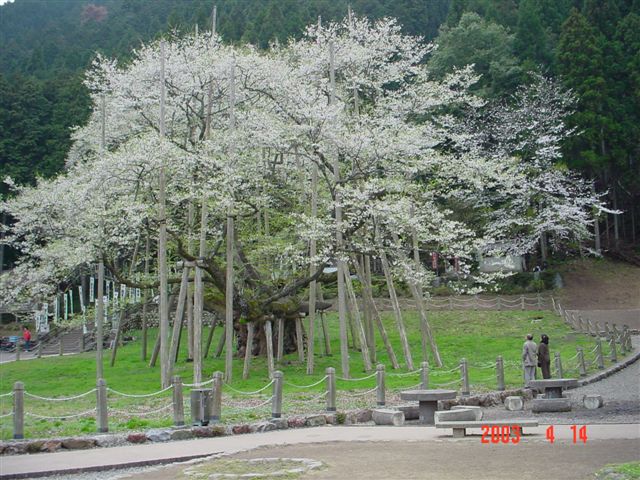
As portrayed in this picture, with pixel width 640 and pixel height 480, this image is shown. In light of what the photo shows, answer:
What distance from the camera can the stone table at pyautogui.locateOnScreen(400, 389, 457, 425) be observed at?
44.4ft

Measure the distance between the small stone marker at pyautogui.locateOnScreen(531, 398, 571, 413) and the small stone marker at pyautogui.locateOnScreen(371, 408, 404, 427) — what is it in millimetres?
2918

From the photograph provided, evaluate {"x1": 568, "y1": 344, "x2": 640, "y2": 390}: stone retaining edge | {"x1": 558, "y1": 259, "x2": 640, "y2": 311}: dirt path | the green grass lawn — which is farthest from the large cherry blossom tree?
{"x1": 558, "y1": 259, "x2": 640, "y2": 311}: dirt path

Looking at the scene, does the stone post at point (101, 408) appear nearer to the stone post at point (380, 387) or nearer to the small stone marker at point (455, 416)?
the small stone marker at point (455, 416)

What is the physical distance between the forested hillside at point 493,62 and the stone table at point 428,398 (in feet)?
83.6

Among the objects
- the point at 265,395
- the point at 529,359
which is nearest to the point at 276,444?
the point at 265,395

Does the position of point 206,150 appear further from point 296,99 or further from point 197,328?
point 197,328

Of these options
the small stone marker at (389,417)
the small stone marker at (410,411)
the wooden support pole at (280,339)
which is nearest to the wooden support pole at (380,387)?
the small stone marker at (410,411)

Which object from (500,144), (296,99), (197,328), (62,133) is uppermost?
(62,133)

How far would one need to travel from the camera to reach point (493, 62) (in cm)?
4831

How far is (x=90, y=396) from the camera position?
19.7 m

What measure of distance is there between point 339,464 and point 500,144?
3652 cm

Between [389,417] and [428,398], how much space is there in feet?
2.60

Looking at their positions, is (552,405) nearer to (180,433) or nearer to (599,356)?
(180,433)

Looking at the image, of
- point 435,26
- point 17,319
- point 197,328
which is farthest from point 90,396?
point 435,26
